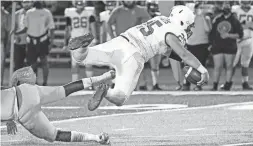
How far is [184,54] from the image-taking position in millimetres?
9797

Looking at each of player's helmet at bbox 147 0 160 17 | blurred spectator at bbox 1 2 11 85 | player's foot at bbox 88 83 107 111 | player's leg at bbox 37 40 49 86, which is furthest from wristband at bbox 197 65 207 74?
blurred spectator at bbox 1 2 11 85

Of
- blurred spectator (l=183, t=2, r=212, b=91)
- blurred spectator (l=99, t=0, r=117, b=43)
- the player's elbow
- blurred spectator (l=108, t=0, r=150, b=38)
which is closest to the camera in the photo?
the player's elbow

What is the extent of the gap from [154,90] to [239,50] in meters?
1.80

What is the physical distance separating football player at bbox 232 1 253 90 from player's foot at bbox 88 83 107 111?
886 centimetres

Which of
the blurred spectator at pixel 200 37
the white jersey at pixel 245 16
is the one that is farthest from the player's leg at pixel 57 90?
the white jersey at pixel 245 16

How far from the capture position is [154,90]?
17797 mm

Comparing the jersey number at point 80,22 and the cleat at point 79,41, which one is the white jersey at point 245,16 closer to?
the jersey number at point 80,22

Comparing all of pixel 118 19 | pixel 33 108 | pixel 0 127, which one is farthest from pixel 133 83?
pixel 118 19

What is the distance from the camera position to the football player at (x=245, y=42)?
1797cm

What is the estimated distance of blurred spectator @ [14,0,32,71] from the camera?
18.3 m

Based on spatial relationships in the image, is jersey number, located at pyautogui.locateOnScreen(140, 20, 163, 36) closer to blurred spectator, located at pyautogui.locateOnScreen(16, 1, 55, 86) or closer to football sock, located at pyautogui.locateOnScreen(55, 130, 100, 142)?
football sock, located at pyautogui.locateOnScreen(55, 130, 100, 142)

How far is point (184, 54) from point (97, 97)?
1.13m

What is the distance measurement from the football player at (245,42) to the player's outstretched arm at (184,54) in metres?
8.12

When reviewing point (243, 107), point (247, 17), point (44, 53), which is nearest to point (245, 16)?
point (247, 17)
